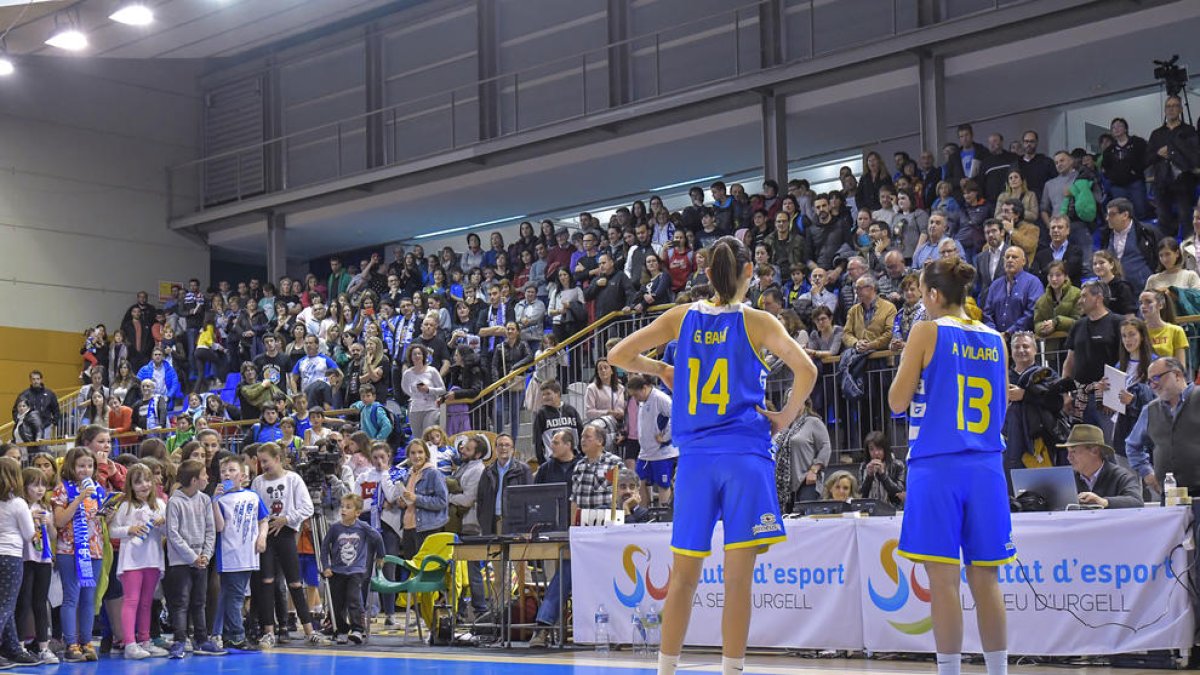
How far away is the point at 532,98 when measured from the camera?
79.3ft

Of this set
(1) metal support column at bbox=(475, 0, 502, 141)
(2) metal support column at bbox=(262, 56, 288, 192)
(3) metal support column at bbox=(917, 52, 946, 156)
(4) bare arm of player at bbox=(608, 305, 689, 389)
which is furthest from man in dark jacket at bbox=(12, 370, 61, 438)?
(4) bare arm of player at bbox=(608, 305, 689, 389)

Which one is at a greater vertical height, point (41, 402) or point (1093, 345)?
point (41, 402)

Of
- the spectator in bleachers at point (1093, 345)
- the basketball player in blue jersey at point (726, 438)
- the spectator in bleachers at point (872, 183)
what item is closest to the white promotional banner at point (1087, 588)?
the spectator in bleachers at point (1093, 345)

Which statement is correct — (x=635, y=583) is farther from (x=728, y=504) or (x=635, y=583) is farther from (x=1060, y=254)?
(x=1060, y=254)

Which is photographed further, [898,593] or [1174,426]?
[898,593]

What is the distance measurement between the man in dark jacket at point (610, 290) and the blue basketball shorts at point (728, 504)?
1165cm

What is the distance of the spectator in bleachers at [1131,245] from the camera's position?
42.9 ft

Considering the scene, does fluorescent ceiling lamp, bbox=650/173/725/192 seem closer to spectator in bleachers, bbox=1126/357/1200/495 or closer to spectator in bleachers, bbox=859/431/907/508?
spectator in bleachers, bbox=859/431/907/508

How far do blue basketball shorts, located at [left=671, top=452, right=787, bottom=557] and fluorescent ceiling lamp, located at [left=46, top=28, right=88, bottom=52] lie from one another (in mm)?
20542

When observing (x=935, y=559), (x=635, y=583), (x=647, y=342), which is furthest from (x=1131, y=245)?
(x=647, y=342)

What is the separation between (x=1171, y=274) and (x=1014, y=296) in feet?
4.42

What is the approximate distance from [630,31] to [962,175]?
27.4 feet

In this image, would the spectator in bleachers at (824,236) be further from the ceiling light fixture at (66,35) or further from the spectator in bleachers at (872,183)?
the ceiling light fixture at (66,35)

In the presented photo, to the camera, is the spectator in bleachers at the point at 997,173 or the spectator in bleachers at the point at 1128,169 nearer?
the spectator in bleachers at the point at 1128,169
